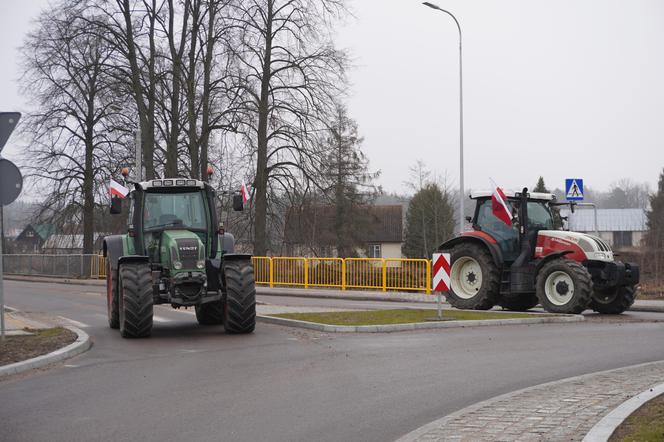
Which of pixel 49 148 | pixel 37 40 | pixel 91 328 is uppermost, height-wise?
pixel 37 40

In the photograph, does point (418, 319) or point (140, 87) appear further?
point (140, 87)

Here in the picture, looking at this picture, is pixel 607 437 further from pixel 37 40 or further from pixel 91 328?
pixel 37 40

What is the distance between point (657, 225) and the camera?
68625 mm

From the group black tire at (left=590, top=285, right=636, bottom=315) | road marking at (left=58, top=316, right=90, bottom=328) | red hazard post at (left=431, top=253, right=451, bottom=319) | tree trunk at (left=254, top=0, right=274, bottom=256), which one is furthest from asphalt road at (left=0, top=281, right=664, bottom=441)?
tree trunk at (left=254, top=0, right=274, bottom=256)

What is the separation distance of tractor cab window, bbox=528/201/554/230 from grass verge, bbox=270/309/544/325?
98.9 inches

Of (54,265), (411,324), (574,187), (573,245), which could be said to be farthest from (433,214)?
(411,324)

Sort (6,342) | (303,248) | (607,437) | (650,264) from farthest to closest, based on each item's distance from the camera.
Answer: (650,264)
(303,248)
(6,342)
(607,437)

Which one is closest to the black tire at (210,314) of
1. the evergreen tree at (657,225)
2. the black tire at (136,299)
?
the black tire at (136,299)

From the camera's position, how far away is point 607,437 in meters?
6.10

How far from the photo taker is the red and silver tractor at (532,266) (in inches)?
695

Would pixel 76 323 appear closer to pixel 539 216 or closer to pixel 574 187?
pixel 539 216

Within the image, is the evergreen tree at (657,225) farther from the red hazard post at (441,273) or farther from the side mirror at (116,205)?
the side mirror at (116,205)

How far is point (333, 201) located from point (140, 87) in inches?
391

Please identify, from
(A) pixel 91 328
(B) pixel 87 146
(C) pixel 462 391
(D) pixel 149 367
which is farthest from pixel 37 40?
(C) pixel 462 391
